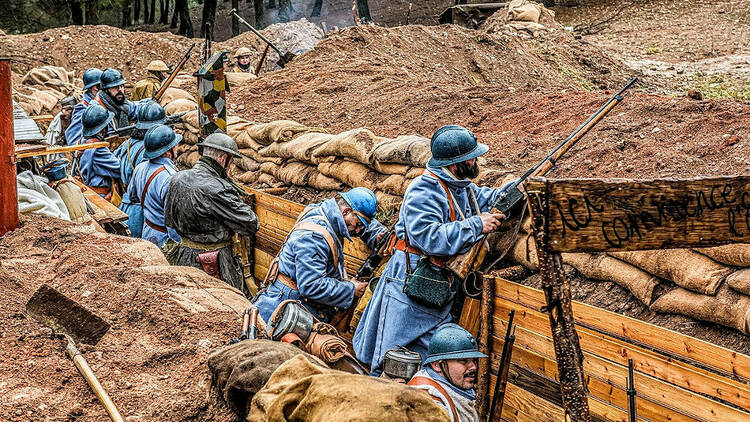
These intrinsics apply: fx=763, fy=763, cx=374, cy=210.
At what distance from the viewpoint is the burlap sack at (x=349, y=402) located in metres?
1.92

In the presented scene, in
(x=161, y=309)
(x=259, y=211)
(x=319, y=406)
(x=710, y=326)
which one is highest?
(x=319, y=406)

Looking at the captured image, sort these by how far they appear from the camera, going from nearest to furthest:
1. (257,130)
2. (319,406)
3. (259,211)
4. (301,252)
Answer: (319,406) < (301,252) < (259,211) < (257,130)

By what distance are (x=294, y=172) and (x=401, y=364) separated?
152 inches

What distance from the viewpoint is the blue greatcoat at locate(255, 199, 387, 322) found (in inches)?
166

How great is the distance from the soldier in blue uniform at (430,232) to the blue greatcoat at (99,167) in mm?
4358

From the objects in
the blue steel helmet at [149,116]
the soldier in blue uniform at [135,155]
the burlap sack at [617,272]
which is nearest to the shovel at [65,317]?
the burlap sack at [617,272]

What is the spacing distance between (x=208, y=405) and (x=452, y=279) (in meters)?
1.46

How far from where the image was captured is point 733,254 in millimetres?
3189

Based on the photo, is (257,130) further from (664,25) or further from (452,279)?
(664,25)

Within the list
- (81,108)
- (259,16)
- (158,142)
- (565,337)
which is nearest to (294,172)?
(158,142)

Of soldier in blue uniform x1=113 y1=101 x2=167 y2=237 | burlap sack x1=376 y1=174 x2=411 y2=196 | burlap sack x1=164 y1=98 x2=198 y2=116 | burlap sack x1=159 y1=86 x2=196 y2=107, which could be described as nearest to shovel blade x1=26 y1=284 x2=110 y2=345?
burlap sack x1=376 y1=174 x2=411 y2=196

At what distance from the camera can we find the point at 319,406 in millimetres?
1982

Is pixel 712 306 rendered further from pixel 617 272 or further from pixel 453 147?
pixel 453 147

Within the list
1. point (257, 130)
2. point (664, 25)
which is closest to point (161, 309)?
point (257, 130)
